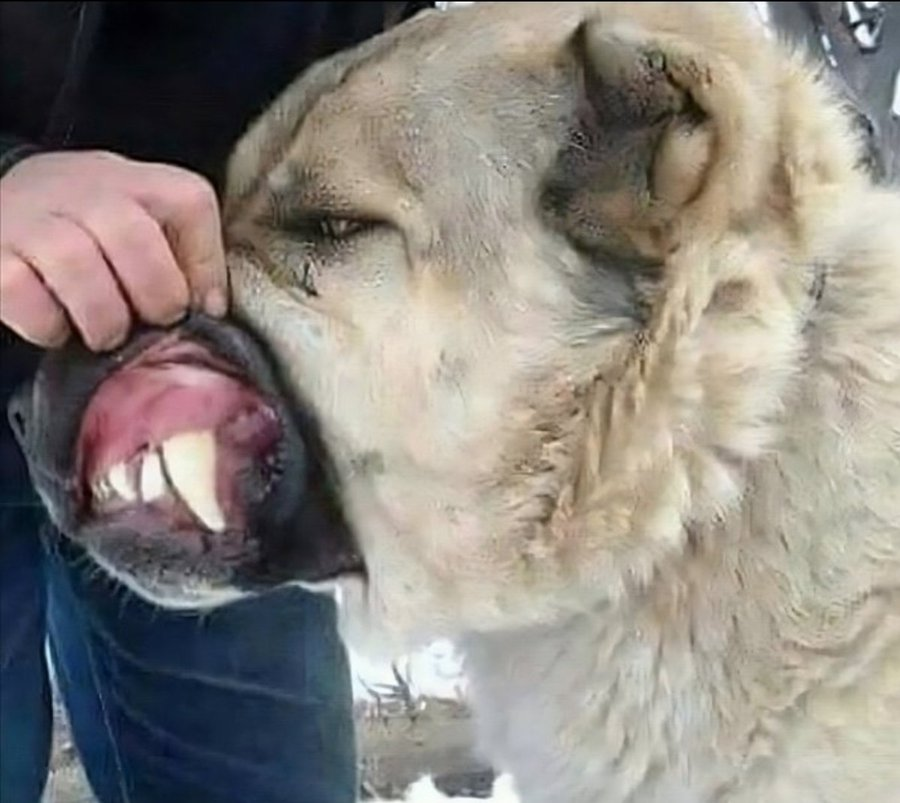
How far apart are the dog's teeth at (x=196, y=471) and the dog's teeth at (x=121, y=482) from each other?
0.03m

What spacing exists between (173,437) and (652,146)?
1.41 ft

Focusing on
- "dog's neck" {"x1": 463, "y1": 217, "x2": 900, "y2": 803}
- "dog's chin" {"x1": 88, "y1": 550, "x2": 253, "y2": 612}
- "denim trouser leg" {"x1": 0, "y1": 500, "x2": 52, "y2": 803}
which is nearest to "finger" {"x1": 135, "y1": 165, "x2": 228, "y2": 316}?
"dog's chin" {"x1": 88, "y1": 550, "x2": 253, "y2": 612}

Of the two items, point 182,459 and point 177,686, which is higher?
point 182,459

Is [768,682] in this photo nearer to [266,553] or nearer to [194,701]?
[266,553]

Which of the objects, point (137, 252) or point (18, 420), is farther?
point (18, 420)

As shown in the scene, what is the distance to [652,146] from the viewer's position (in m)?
1.59

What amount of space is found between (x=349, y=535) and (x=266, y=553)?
0.26ft

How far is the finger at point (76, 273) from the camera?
1.58m

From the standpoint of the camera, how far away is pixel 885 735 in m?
1.57

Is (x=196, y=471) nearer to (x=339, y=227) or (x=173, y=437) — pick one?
(x=173, y=437)

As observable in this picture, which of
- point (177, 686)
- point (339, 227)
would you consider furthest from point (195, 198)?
point (177, 686)

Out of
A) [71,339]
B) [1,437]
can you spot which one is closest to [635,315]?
[71,339]

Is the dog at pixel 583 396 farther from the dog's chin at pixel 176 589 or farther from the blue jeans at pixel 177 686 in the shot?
the blue jeans at pixel 177 686

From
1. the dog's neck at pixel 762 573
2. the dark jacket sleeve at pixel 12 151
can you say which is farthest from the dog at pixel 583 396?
the dark jacket sleeve at pixel 12 151
